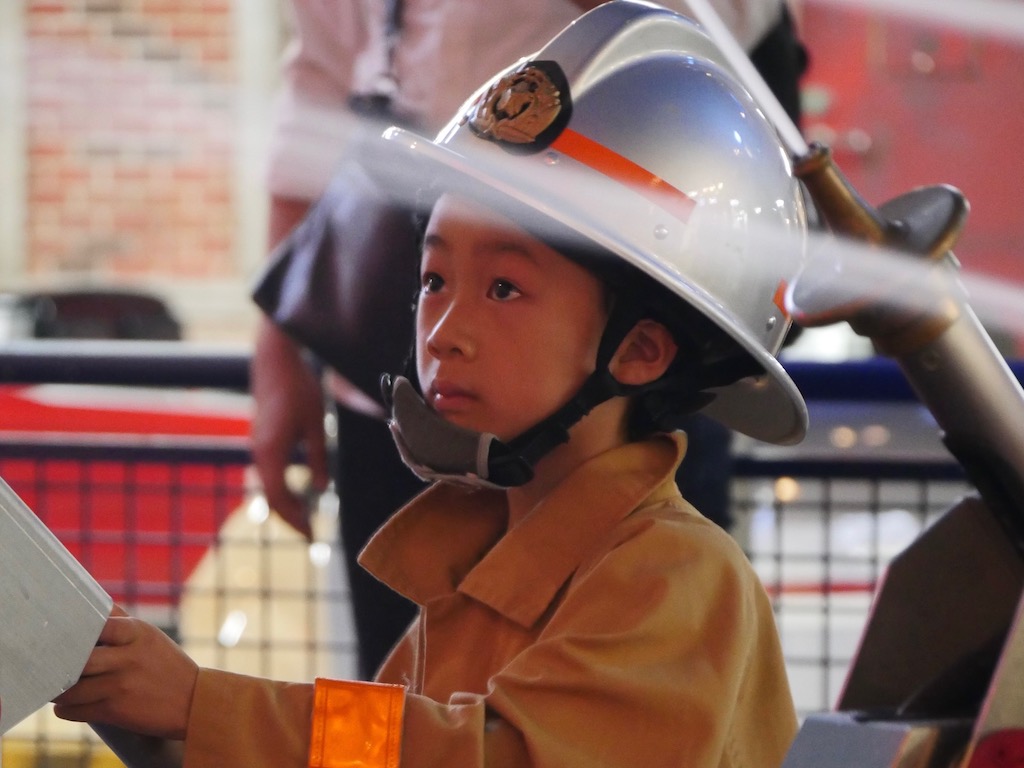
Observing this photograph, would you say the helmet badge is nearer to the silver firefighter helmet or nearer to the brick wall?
the silver firefighter helmet

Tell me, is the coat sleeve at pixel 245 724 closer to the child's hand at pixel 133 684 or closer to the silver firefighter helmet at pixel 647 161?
the child's hand at pixel 133 684

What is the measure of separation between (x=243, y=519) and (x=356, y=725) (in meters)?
1.86

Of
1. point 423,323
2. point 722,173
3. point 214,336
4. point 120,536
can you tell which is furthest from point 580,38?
point 214,336

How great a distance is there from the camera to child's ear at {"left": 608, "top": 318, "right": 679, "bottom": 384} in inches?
62.1

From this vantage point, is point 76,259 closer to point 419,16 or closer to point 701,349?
point 419,16

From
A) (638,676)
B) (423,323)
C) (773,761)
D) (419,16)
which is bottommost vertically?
(773,761)

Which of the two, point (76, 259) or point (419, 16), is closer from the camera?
point (419, 16)

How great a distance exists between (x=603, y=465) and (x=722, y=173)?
293 mm

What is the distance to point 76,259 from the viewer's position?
29.9ft

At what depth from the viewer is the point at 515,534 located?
1.53m

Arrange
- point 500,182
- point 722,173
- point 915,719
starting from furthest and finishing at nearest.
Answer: point 722,173, point 500,182, point 915,719

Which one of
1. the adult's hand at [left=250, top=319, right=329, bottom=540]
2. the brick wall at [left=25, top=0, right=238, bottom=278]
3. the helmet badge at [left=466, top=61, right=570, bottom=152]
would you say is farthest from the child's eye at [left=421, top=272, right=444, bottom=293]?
the brick wall at [left=25, top=0, right=238, bottom=278]

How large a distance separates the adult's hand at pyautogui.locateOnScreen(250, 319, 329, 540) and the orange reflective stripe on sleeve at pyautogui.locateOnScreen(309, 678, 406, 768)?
102 cm

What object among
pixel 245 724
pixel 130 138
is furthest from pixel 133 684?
pixel 130 138
